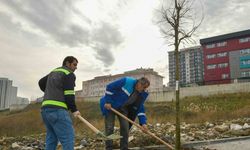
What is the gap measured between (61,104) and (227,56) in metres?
50.4

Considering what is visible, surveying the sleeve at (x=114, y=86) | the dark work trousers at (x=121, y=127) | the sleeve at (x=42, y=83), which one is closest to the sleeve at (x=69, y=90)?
the sleeve at (x=42, y=83)

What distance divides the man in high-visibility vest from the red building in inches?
1773

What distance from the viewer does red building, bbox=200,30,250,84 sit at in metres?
48.3

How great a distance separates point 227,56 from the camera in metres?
50.4

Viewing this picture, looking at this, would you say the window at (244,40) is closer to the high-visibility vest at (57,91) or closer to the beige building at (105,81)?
the beige building at (105,81)

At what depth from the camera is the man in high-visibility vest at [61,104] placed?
4020 mm

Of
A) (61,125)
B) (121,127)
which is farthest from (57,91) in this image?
(121,127)

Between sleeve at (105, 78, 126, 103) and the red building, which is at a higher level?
the red building

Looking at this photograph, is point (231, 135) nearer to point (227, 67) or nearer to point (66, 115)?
point (66, 115)

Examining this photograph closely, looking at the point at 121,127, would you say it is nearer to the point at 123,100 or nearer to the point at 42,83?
the point at 123,100

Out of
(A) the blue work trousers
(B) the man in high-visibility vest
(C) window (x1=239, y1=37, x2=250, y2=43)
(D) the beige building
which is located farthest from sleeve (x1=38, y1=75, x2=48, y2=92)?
(D) the beige building

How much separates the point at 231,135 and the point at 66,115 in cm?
571

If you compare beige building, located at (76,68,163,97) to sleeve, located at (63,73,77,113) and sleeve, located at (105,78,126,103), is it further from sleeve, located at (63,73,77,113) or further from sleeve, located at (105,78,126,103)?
sleeve, located at (63,73,77,113)

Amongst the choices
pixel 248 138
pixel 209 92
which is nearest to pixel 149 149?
pixel 248 138
